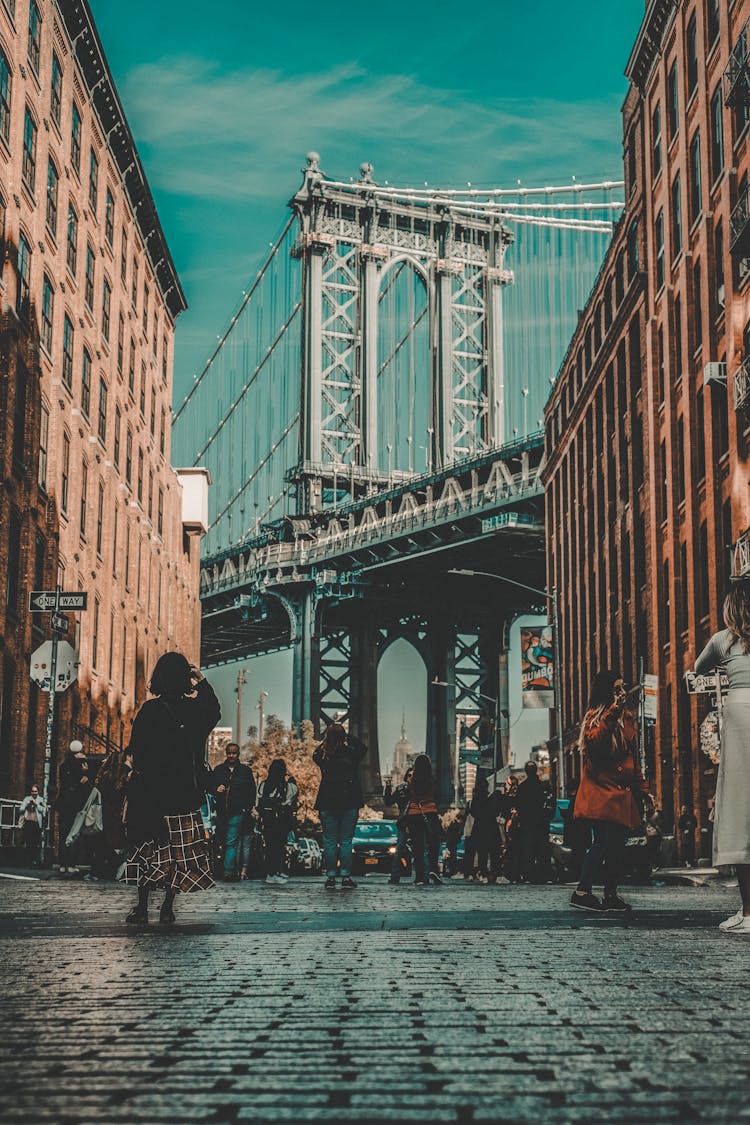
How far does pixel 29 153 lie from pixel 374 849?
59.2ft

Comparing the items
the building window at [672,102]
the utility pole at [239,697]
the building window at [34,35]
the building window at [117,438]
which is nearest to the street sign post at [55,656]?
the building window at [34,35]

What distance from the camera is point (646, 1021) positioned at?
13.7ft

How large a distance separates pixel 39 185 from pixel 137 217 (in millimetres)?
18102

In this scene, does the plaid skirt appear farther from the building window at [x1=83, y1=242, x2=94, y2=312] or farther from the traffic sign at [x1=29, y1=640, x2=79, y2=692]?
the building window at [x1=83, y1=242, x2=94, y2=312]

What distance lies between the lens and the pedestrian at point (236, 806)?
18484mm

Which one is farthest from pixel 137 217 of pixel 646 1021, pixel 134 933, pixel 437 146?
pixel 646 1021

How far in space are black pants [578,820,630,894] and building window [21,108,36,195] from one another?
93.9ft

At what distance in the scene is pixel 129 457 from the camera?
5184cm

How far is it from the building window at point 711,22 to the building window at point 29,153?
16.0 m

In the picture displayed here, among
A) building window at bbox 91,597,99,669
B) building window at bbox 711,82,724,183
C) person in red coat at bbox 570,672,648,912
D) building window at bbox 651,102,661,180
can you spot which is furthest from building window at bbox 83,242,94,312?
person in red coat at bbox 570,672,648,912

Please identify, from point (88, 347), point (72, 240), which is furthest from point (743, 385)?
point (88, 347)

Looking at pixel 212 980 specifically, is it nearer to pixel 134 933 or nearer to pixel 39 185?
pixel 134 933

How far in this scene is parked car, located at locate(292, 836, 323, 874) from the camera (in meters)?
31.5

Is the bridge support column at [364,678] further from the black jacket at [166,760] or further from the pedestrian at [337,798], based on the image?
the black jacket at [166,760]
